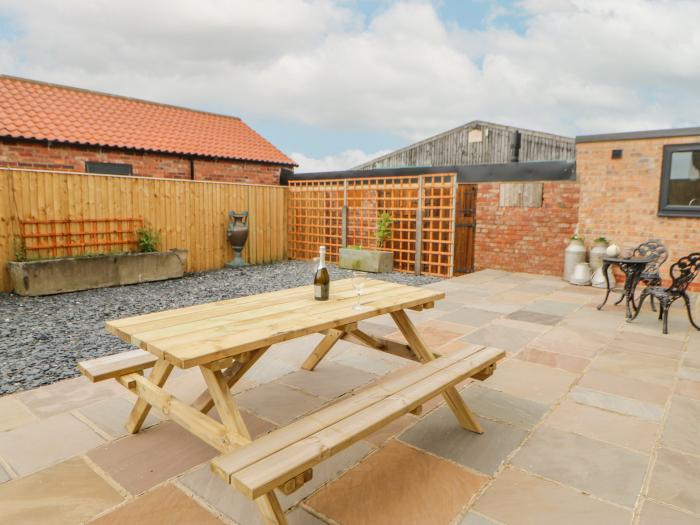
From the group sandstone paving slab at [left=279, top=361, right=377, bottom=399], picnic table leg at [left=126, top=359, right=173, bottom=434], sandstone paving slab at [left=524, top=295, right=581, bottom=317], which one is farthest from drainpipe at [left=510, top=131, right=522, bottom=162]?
picnic table leg at [left=126, top=359, right=173, bottom=434]

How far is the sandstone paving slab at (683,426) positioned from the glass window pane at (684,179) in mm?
4730

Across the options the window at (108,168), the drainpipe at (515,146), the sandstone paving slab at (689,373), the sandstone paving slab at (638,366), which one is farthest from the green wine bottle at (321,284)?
the drainpipe at (515,146)

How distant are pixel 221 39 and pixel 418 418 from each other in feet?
52.3

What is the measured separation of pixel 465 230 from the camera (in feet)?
26.8

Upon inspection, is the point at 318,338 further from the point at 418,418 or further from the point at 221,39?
the point at 221,39

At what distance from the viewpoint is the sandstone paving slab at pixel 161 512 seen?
1.62 meters

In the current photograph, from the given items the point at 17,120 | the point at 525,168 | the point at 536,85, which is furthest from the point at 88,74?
the point at 525,168

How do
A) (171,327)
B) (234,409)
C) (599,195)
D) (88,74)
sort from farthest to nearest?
(88,74)
(599,195)
(171,327)
(234,409)

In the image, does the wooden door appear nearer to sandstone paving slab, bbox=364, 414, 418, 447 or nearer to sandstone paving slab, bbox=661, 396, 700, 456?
Answer: sandstone paving slab, bbox=661, 396, 700, 456

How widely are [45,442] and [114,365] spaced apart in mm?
521

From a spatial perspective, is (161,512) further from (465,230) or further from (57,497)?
(465,230)

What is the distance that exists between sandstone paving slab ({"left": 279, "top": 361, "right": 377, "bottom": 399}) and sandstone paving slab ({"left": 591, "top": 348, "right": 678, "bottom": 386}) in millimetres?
1746

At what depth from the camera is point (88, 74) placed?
6112cm

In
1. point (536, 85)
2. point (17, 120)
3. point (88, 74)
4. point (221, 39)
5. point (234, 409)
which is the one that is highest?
point (88, 74)
